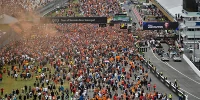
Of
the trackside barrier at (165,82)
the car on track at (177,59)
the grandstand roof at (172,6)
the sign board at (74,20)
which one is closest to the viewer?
the trackside barrier at (165,82)

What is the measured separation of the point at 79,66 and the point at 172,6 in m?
43.5

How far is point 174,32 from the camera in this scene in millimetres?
83562

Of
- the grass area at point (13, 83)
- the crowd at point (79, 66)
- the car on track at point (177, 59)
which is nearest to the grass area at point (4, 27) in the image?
the crowd at point (79, 66)

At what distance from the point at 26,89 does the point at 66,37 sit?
27.9 metres

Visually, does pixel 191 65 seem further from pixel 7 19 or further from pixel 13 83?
pixel 7 19

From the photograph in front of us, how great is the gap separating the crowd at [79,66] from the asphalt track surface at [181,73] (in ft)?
8.30

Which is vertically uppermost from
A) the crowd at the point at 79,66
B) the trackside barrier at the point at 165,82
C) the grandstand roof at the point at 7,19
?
the grandstand roof at the point at 7,19

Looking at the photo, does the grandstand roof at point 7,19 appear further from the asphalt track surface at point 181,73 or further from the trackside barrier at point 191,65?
the trackside barrier at point 191,65

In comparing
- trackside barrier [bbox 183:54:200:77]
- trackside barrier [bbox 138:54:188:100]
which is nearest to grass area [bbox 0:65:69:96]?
trackside barrier [bbox 138:54:188:100]

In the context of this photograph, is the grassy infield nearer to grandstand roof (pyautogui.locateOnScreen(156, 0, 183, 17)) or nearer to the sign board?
the sign board

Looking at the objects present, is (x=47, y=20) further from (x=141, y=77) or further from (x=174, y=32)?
(x=141, y=77)

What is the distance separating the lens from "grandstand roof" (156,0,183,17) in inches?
3649

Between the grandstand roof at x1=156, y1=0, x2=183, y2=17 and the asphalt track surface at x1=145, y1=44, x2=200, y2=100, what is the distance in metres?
20.2

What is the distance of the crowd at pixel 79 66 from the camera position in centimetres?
5066
